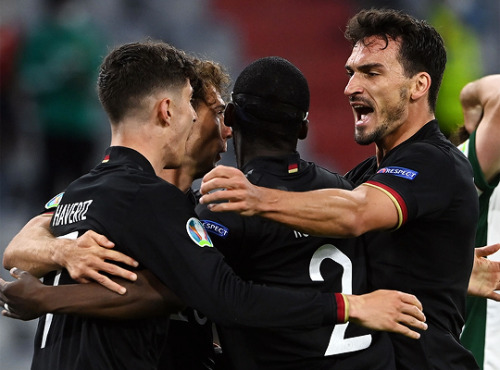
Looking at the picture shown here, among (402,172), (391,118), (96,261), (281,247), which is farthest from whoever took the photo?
(391,118)

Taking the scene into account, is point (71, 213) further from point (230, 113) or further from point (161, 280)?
point (230, 113)

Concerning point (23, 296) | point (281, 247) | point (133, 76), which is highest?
point (133, 76)

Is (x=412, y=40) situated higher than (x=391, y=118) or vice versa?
(x=412, y=40)

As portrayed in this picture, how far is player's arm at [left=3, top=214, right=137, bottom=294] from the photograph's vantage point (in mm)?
2682

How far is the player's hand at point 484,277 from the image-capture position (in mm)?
3770

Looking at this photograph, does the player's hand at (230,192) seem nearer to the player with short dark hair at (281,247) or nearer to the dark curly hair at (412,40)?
the player with short dark hair at (281,247)

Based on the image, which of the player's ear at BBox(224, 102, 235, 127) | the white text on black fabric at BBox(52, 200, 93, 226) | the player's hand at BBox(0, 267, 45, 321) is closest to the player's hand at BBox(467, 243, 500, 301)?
the player's ear at BBox(224, 102, 235, 127)

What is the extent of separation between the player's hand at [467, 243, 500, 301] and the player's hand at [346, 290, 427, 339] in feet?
3.55

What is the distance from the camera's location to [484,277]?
378 centimetres

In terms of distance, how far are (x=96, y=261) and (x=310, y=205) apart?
2.46ft

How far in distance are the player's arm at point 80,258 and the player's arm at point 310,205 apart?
0.35 meters

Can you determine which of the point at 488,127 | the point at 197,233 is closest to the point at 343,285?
the point at 197,233

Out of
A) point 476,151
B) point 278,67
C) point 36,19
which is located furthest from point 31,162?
point 278,67

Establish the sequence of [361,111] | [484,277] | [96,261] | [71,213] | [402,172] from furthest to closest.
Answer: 1. [484,277]
2. [361,111]
3. [402,172]
4. [71,213]
5. [96,261]
